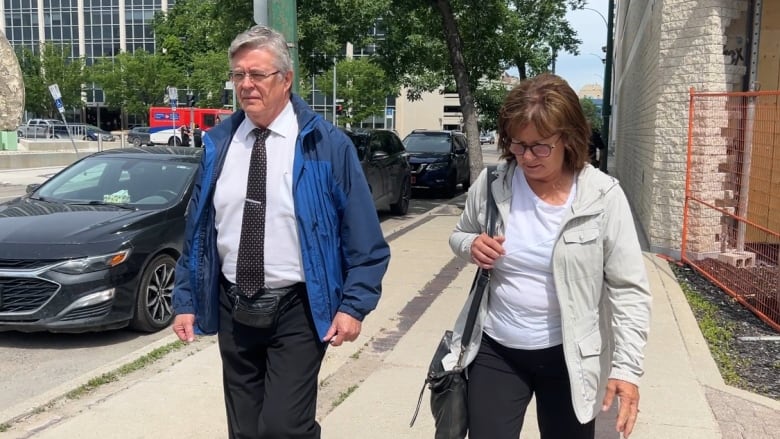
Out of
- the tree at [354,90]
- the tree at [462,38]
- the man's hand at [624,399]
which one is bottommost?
the man's hand at [624,399]

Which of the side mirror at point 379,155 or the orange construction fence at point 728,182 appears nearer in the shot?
the orange construction fence at point 728,182

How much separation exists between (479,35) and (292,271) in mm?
13273

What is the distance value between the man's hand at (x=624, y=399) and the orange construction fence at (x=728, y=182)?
19.2 ft

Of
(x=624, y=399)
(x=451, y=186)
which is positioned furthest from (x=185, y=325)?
(x=451, y=186)

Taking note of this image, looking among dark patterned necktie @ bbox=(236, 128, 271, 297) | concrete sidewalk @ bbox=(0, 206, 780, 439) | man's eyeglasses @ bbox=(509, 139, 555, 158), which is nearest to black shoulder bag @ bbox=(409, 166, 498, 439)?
man's eyeglasses @ bbox=(509, 139, 555, 158)

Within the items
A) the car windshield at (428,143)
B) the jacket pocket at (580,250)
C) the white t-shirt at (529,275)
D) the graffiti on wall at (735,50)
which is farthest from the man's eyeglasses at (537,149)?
the car windshield at (428,143)

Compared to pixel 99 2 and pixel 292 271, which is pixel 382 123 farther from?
pixel 292 271

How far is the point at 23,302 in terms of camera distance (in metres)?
5.09

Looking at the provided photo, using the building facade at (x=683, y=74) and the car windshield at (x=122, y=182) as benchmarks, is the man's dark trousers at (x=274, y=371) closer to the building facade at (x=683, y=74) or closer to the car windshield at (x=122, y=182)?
the car windshield at (x=122, y=182)

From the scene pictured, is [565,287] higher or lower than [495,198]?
lower

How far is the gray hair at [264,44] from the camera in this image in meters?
2.54

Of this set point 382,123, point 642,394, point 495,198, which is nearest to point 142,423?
point 495,198

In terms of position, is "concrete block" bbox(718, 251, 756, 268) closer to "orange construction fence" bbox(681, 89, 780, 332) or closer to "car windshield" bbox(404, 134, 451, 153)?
"orange construction fence" bbox(681, 89, 780, 332)

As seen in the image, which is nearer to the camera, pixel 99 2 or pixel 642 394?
pixel 642 394
